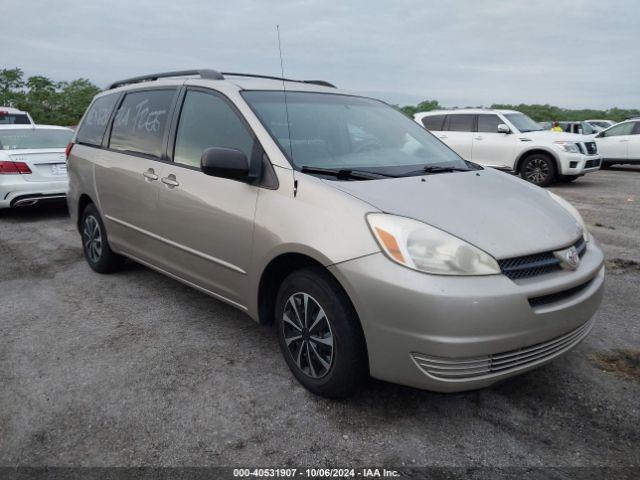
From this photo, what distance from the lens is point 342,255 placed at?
101 inches

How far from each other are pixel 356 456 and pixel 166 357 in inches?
59.8

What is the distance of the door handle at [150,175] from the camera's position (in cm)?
393

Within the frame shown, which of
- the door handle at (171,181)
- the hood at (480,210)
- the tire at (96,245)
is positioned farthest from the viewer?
the tire at (96,245)

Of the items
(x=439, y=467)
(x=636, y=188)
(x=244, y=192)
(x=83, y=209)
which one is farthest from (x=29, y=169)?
(x=636, y=188)

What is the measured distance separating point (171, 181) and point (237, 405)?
5.46 ft

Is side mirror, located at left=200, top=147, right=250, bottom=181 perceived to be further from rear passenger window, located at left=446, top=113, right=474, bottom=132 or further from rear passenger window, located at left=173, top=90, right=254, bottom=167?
rear passenger window, located at left=446, top=113, right=474, bottom=132

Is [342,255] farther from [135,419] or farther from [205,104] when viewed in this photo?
[205,104]

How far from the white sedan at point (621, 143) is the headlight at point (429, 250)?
1496cm

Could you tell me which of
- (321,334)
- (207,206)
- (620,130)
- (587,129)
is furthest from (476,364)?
(587,129)

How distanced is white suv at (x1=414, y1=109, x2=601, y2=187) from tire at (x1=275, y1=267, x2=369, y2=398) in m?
9.38

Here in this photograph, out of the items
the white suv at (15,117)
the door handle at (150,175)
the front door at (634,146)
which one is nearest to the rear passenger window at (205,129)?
the door handle at (150,175)

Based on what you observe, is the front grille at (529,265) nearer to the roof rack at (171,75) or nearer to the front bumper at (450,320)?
the front bumper at (450,320)

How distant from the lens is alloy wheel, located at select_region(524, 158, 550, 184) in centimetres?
1159

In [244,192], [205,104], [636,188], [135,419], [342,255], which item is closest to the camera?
[342,255]
